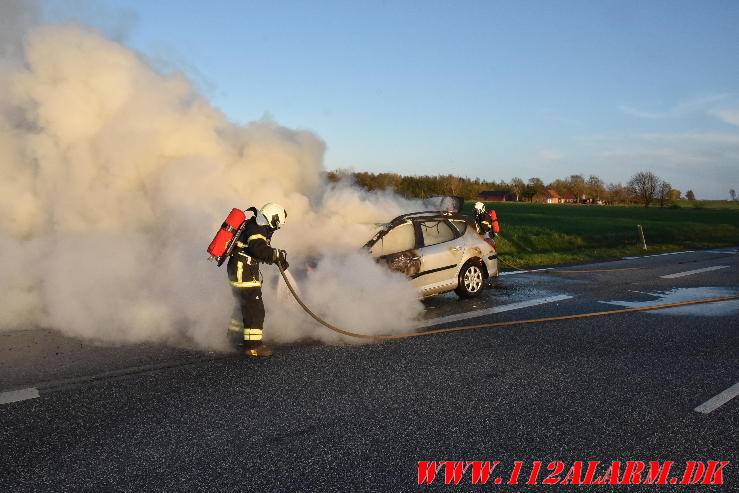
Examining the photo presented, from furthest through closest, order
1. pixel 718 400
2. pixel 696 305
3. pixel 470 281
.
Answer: pixel 470 281 < pixel 696 305 < pixel 718 400

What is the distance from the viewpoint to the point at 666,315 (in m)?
8.19

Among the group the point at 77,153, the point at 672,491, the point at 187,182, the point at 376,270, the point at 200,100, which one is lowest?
the point at 672,491

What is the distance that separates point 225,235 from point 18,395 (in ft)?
7.80

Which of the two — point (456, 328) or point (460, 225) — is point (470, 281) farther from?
point (456, 328)

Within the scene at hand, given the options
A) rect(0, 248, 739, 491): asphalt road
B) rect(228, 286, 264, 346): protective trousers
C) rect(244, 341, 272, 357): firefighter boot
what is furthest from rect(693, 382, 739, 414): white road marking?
rect(228, 286, 264, 346): protective trousers

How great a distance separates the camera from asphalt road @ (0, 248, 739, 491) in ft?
11.2

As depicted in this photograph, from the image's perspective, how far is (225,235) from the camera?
598 cm

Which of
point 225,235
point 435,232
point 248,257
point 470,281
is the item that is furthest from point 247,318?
point 470,281

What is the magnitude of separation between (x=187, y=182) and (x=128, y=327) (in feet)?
8.40

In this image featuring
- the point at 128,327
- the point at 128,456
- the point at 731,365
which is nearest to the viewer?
the point at 128,456

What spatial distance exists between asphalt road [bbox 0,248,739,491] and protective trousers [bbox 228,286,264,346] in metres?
0.30

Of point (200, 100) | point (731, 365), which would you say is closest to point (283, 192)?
point (200, 100)

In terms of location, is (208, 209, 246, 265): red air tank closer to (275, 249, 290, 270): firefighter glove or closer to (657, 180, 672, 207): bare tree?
(275, 249, 290, 270): firefighter glove

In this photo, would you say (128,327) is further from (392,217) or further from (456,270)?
(456,270)
